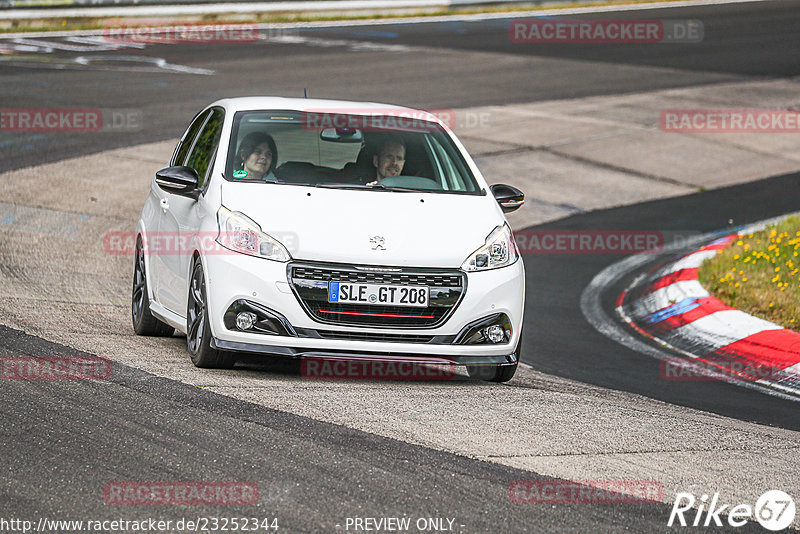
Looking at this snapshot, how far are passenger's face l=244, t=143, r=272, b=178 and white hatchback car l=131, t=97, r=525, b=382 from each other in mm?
10

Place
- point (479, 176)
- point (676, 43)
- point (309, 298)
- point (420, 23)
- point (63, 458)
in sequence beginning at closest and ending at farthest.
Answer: point (63, 458)
point (309, 298)
point (479, 176)
point (676, 43)
point (420, 23)

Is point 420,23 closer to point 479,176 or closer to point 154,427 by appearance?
point 479,176

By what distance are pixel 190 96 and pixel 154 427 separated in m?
15.2

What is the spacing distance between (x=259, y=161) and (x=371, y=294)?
4.75ft

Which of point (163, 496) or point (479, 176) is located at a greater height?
point (479, 176)

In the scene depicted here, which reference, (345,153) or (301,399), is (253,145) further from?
(301,399)

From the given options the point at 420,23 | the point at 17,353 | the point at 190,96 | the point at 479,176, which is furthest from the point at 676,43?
the point at 17,353

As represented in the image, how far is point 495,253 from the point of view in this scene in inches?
288

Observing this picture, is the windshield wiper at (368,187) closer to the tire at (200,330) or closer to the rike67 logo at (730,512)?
the tire at (200,330)

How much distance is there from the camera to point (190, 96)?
2031cm

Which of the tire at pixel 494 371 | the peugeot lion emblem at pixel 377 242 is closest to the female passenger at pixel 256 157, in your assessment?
the peugeot lion emblem at pixel 377 242

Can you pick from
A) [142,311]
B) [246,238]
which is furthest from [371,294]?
[142,311]

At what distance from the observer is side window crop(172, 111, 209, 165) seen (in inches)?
346

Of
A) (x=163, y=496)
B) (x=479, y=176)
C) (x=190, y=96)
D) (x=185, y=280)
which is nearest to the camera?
(x=163, y=496)
